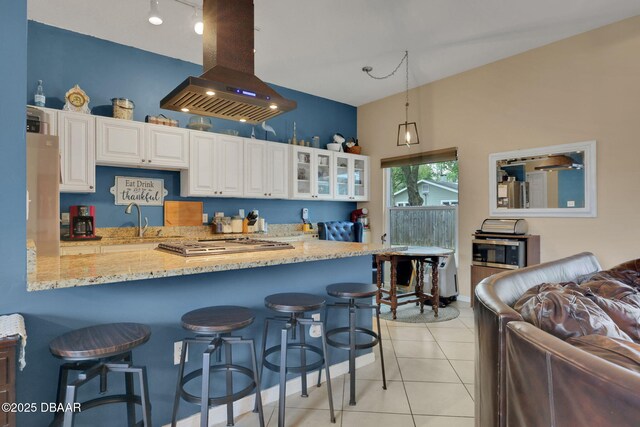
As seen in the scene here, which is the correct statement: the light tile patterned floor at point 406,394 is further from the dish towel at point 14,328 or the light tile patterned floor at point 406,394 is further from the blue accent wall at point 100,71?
the blue accent wall at point 100,71

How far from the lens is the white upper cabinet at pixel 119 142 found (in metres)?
3.65

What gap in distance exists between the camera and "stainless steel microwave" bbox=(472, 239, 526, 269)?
3996mm

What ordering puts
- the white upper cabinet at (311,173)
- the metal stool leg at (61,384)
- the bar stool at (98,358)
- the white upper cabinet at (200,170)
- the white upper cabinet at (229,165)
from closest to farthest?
the bar stool at (98,358) < the metal stool leg at (61,384) < the white upper cabinet at (200,170) < the white upper cabinet at (229,165) < the white upper cabinet at (311,173)

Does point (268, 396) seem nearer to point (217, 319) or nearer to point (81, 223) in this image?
point (217, 319)

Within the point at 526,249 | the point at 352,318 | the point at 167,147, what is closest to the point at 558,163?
the point at 526,249

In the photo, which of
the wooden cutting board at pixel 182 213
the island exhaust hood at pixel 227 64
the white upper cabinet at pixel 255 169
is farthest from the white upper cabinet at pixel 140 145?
the island exhaust hood at pixel 227 64

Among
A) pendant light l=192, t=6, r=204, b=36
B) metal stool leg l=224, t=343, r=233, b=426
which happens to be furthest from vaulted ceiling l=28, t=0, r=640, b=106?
metal stool leg l=224, t=343, r=233, b=426

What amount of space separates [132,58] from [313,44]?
214cm

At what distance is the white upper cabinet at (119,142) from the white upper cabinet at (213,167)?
57 centimetres

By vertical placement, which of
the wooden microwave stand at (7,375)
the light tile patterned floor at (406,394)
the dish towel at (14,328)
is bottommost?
the light tile patterned floor at (406,394)

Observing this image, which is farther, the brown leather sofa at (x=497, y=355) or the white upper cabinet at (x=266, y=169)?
the white upper cabinet at (x=266, y=169)

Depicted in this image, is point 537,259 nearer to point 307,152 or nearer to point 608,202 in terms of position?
point 608,202

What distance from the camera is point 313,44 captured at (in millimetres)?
4098

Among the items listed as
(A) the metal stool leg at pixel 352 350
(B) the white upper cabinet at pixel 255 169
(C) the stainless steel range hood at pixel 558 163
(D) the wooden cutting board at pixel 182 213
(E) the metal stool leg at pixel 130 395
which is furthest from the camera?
(B) the white upper cabinet at pixel 255 169
